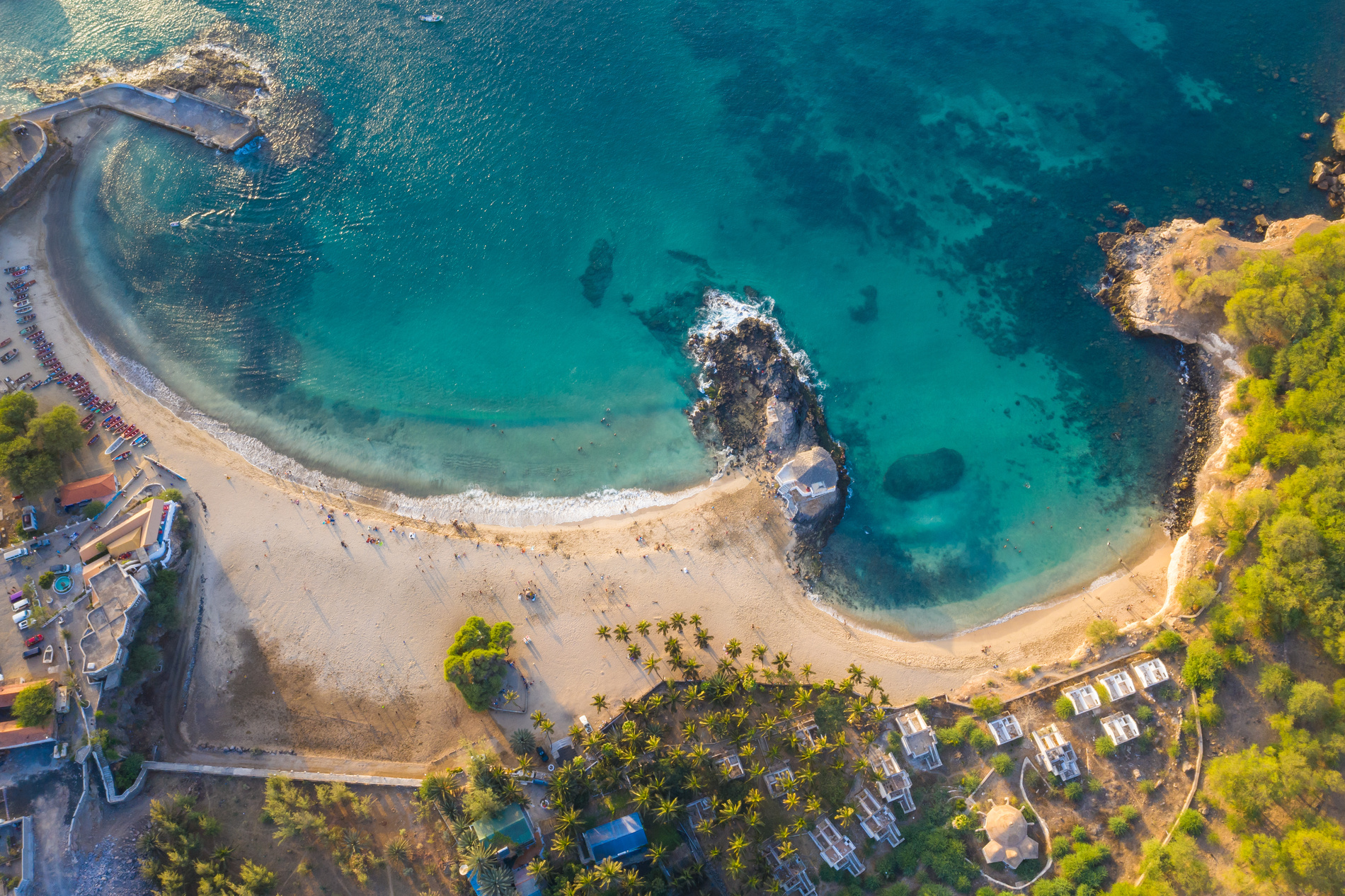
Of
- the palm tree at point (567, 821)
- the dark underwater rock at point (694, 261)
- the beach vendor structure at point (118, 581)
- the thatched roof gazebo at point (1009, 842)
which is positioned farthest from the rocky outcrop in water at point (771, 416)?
the beach vendor structure at point (118, 581)

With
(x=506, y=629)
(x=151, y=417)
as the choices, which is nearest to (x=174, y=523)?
(x=151, y=417)

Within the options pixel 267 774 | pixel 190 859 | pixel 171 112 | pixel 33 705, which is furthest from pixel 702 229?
pixel 190 859

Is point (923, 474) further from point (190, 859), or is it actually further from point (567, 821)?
point (190, 859)

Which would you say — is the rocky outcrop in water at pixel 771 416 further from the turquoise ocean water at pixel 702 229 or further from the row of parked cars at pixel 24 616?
the row of parked cars at pixel 24 616

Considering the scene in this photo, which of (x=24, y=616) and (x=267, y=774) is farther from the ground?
(x=24, y=616)

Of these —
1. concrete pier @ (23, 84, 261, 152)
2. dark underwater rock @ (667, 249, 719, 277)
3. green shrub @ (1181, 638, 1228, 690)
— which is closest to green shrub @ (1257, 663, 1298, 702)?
green shrub @ (1181, 638, 1228, 690)

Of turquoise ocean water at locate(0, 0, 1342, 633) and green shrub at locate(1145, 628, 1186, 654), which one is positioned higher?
turquoise ocean water at locate(0, 0, 1342, 633)

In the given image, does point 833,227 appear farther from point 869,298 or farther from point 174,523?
point 174,523

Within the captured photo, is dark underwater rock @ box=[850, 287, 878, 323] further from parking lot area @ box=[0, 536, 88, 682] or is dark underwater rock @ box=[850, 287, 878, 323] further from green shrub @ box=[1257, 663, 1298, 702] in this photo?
parking lot area @ box=[0, 536, 88, 682]
